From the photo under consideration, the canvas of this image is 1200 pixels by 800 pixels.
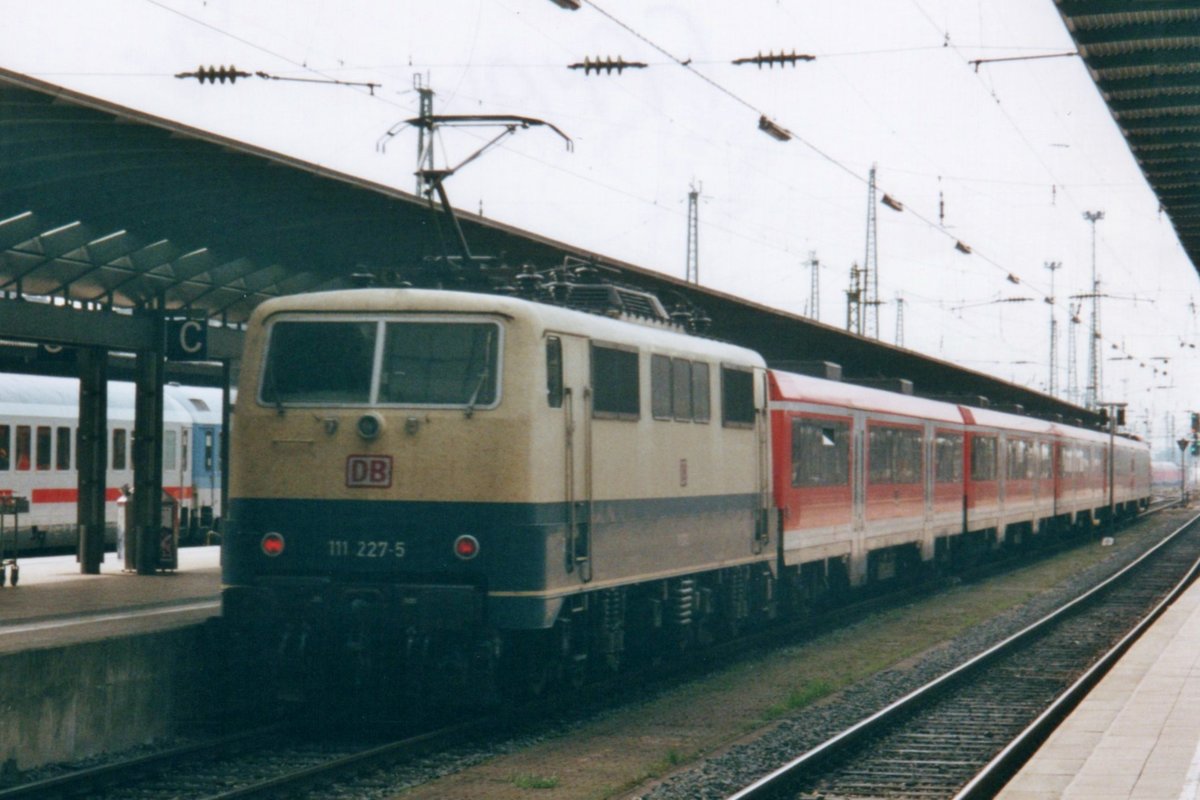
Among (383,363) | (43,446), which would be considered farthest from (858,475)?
(43,446)

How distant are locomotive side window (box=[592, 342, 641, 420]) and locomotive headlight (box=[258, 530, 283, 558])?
9.03 feet

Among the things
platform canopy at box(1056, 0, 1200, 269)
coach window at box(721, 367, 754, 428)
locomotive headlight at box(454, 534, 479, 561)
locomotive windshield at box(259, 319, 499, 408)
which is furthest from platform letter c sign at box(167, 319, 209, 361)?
platform canopy at box(1056, 0, 1200, 269)

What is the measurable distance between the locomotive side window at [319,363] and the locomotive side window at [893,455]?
42.6 feet

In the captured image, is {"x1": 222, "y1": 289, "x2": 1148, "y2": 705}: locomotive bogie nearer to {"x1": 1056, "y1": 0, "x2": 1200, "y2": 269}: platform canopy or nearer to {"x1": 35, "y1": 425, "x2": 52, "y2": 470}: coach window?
{"x1": 1056, "y1": 0, "x2": 1200, "y2": 269}: platform canopy

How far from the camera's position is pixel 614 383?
47.1ft

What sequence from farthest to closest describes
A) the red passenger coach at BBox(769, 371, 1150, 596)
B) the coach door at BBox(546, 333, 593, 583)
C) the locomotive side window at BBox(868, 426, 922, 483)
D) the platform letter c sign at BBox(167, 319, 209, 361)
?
the locomotive side window at BBox(868, 426, 922, 483), the red passenger coach at BBox(769, 371, 1150, 596), the platform letter c sign at BBox(167, 319, 209, 361), the coach door at BBox(546, 333, 593, 583)

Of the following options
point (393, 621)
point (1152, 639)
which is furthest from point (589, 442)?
point (1152, 639)

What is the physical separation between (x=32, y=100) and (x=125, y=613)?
5.09 m

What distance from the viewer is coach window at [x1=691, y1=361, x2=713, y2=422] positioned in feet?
53.6

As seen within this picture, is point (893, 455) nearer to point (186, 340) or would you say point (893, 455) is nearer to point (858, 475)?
point (858, 475)

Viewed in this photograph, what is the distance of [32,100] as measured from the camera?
1305cm

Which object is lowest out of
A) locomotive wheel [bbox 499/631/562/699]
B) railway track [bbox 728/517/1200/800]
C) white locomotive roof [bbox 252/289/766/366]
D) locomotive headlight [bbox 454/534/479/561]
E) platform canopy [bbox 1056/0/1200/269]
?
railway track [bbox 728/517/1200/800]

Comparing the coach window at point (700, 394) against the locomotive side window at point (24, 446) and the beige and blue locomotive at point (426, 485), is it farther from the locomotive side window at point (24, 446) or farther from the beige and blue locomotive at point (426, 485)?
the locomotive side window at point (24, 446)

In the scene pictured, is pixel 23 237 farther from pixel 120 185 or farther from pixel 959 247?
pixel 959 247
